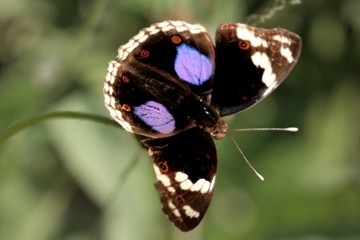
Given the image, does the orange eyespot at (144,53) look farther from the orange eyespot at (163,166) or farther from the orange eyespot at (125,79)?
the orange eyespot at (163,166)

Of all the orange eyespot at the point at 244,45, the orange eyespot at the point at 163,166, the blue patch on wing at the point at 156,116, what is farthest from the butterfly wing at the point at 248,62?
the orange eyespot at the point at 163,166

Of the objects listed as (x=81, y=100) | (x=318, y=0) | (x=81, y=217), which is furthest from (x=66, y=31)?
(x=318, y=0)

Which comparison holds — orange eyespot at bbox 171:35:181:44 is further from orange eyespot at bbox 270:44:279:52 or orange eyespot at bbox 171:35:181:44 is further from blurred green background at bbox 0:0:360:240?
blurred green background at bbox 0:0:360:240

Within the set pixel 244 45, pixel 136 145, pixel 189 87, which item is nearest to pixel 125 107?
pixel 189 87

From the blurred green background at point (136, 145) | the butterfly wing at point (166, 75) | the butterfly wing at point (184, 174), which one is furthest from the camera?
the blurred green background at point (136, 145)

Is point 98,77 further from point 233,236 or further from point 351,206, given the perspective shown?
point 351,206

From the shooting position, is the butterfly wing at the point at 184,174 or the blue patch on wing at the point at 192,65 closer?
the butterfly wing at the point at 184,174

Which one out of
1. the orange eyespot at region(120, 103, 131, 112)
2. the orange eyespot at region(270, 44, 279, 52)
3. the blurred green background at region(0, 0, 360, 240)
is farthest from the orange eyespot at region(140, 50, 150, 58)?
the blurred green background at region(0, 0, 360, 240)

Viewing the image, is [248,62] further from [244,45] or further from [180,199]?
[180,199]

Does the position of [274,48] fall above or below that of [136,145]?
above
